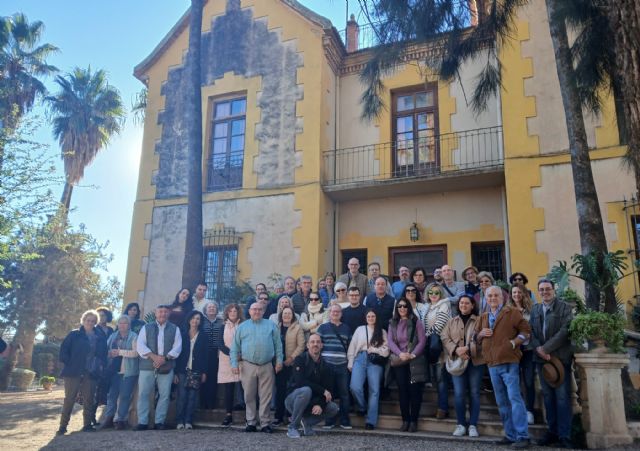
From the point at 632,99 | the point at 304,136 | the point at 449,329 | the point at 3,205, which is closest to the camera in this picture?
the point at 632,99

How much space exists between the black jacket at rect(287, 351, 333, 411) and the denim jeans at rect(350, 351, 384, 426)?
0.30m

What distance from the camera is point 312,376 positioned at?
6395 millimetres

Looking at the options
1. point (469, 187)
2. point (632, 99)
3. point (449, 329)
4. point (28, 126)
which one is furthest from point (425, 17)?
point (28, 126)

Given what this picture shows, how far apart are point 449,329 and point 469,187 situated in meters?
5.41

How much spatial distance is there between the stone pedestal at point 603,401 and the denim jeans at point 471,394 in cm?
103

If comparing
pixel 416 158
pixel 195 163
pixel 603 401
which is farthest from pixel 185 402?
pixel 416 158

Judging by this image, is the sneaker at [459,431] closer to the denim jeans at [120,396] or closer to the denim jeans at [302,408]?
the denim jeans at [302,408]

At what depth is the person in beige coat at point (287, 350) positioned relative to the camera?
6.75 metres

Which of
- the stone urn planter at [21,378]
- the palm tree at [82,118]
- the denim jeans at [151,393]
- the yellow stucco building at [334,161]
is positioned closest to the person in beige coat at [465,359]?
the yellow stucco building at [334,161]

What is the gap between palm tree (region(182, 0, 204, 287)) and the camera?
10.5 meters

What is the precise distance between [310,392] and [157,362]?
87.2 inches

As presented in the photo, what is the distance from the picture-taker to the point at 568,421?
17.5 ft

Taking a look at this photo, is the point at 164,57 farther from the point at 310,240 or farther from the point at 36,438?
the point at 36,438

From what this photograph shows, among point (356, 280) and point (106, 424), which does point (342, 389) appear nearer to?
point (356, 280)
